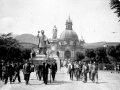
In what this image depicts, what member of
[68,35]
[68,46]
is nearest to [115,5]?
[68,46]

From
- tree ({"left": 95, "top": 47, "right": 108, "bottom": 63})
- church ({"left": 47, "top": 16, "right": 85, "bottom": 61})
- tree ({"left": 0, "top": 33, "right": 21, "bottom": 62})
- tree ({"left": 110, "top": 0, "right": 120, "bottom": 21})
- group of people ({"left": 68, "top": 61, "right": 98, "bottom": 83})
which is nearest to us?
tree ({"left": 110, "top": 0, "right": 120, "bottom": 21})

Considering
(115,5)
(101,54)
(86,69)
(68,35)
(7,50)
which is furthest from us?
(68,35)

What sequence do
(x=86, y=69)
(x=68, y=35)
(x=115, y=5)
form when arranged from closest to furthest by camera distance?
(x=115, y=5)
(x=86, y=69)
(x=68, y=35)

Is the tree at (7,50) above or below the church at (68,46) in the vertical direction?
below

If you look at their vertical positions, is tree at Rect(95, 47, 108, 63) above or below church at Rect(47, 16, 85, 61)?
below

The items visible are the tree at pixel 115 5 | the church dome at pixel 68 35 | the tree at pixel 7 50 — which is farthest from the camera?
the church dome at pixel 68 35

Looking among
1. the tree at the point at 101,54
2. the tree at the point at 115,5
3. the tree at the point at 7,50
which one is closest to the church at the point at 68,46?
the tree at the point at 7,50

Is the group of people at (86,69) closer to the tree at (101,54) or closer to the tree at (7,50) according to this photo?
the tree at (7,50)

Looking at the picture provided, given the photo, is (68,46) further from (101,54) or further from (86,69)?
(86,69)

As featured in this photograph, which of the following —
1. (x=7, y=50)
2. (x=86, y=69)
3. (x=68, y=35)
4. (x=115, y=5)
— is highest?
(x=68, y=35)

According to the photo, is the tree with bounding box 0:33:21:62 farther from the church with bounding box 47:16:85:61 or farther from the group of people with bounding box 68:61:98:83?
the church with bounding box 47:16:85:61

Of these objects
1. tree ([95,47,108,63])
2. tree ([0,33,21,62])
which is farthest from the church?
tree ([95,47,108,63])

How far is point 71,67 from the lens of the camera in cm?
2127

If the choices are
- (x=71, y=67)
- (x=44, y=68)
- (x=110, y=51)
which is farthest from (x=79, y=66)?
(x=110, y=51)
